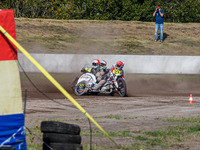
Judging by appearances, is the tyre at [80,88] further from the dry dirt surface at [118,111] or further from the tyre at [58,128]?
the tyre at [58,128]

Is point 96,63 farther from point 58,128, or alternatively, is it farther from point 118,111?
point 58,128

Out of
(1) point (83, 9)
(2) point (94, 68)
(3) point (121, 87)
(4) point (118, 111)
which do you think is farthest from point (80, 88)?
(1) point (83, 9)

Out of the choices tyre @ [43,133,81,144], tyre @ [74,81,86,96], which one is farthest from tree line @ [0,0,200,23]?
tyre @ [43,133,81,144]

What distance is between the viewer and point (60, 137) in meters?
6.22

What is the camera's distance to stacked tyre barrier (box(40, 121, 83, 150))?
6148 millimetres

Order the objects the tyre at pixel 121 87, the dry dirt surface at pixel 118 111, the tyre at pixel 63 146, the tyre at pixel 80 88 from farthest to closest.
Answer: the tyre at pixel 80 88 → the tyre at pixel 121 87 → the dry dirt surface at pixel 118 111 → the tyre at pixel 63 146

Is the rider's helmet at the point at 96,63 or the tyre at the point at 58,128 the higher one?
the tyre at the point at 58,128

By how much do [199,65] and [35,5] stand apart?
22.2 meters

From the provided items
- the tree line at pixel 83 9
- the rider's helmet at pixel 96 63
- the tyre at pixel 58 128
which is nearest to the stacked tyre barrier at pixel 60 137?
the tyre at pixel 58 128

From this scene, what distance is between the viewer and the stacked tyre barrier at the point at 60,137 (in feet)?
20.2

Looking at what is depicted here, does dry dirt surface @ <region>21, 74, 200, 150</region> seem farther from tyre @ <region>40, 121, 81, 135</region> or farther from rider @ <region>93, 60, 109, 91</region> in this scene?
tyre @ <region>40, 121, 81, 135</region>

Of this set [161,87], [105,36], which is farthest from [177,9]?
[161,87]

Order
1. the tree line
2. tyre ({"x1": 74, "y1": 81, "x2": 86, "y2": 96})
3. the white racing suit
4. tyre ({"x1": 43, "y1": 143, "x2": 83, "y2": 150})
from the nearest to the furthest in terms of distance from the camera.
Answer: tyre ({"x1": 43, "y1": 143, "x2": 83, "y2": 150})
the white racing suit
tyre ({"x1": 74, "y1": 81, "x2": 86, "y2": 96})
the tree line

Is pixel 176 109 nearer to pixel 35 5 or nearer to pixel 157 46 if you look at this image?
pixel 157 46
